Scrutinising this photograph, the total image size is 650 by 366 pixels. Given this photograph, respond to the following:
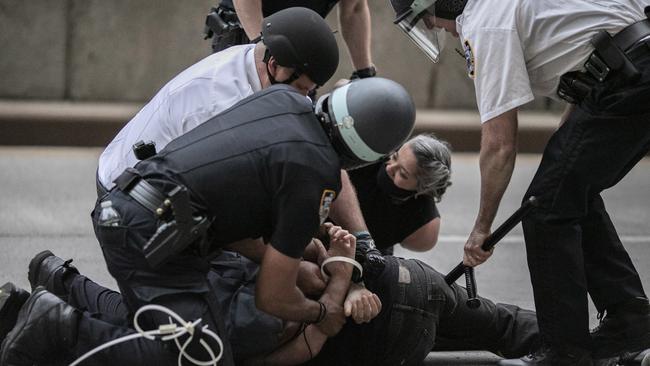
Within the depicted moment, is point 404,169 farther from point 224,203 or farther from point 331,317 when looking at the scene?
point 224,203

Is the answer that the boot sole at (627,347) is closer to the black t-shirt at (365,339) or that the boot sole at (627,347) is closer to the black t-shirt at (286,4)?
the black t-shirt at (365,339)

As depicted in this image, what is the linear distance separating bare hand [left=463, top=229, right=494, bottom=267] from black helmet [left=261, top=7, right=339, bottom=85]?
2.66 feet

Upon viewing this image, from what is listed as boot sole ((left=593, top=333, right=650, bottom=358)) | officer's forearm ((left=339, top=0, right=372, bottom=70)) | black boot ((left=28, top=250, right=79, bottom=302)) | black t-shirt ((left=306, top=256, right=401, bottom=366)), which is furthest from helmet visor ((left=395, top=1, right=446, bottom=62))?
black boot ((left=28, top=250, right=79, bottom=302))

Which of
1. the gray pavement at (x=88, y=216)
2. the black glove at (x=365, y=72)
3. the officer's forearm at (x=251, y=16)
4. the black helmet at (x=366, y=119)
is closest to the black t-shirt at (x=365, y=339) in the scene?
the gray pavement at (x=88, y=216)

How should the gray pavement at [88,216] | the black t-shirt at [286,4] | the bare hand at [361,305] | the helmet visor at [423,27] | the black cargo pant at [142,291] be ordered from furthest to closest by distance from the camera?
the gray pavement at [88,216] < the black t-shirt at [286,4] < the helmet visor at [423,27] < the bare hand at [361,305] < the black cargo pant at [142,291]

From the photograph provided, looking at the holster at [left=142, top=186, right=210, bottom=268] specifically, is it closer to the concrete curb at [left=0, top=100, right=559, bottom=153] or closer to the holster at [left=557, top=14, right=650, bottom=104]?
the holster at [left=557, top=14, right=650, bottom=104]

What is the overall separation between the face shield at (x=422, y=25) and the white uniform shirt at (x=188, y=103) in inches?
22.9

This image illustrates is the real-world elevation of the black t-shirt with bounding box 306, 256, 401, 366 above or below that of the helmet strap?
below

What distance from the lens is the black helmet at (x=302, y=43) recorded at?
4207 millimetres

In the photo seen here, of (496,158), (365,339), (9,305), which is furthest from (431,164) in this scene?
(9,305)

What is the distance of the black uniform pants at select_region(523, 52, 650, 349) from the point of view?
435 centimetres

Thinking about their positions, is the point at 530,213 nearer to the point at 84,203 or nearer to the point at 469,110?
the point at 84,203

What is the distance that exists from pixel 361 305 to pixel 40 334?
1.09 metres

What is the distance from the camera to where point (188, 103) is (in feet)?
14.6
